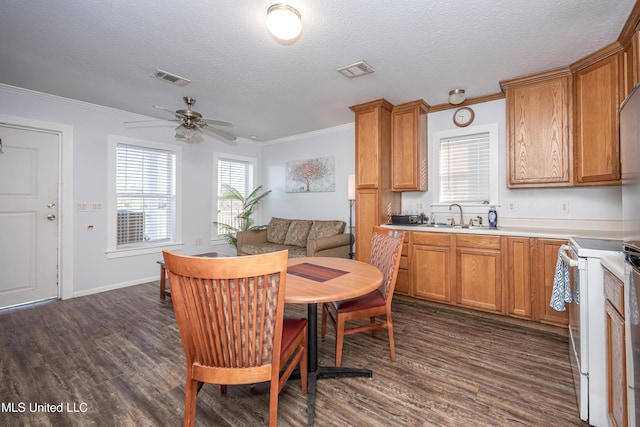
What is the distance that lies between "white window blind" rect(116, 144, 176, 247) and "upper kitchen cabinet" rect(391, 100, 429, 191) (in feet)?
11.5

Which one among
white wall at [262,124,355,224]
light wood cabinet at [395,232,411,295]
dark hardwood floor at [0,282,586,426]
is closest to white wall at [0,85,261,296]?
dark hardwood floor at [0,282,586,426]

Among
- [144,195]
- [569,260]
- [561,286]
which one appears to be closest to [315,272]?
[569,260]

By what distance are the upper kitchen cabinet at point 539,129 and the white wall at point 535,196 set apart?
10.8 inches

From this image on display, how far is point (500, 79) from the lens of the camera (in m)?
2.99

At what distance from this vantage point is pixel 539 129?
9.56ft

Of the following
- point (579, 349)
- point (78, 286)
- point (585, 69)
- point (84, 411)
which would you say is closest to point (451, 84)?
point (585, 69)

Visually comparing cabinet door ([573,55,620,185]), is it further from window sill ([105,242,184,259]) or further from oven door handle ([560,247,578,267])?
window sill ([105,242,184,259])

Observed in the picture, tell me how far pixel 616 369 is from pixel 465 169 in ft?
9.02

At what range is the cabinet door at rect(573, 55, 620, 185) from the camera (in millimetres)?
2406

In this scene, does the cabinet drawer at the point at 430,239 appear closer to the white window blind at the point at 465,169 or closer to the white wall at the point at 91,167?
the white window blind at the point at 465,169

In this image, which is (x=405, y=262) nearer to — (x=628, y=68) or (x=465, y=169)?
(x=465, y=169)

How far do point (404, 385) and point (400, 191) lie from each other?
2657 millimetres

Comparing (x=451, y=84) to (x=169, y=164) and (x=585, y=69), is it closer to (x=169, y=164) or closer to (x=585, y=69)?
(x=585, y=69)

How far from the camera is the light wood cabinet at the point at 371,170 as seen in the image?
363cm
